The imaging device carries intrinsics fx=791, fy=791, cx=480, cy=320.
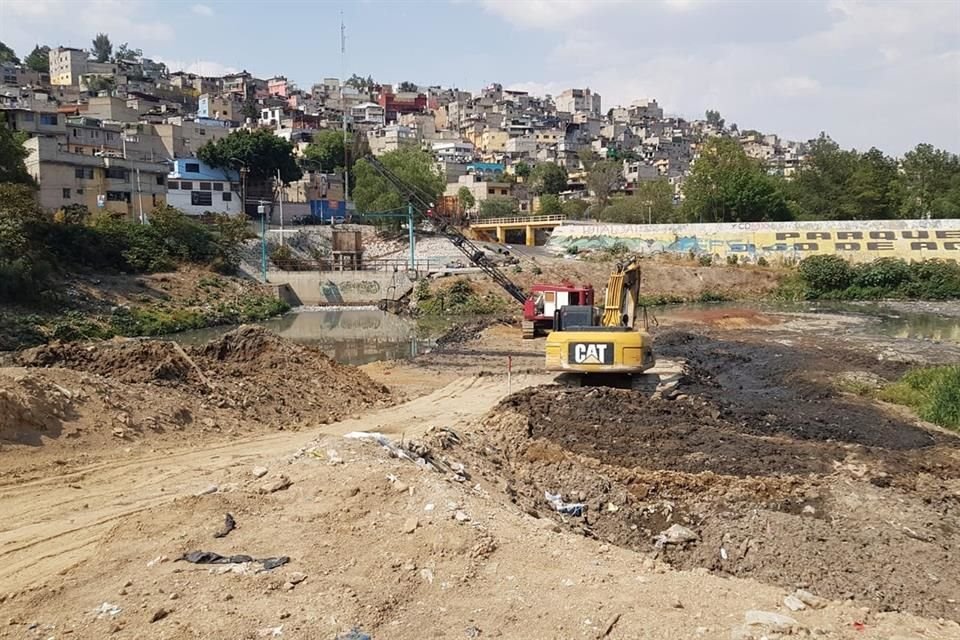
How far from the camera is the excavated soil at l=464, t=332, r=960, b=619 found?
8.88 meters

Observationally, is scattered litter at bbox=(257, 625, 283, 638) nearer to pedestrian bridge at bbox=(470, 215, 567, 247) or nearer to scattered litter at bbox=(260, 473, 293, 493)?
scattered litter at bbox=(260, 473, 293, 493)

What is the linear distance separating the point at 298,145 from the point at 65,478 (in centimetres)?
10160

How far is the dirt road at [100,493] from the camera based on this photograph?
26.7 ft

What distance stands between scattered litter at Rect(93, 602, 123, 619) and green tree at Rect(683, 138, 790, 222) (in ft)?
216

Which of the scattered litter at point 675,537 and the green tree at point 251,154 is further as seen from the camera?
the green tree at point 251,154

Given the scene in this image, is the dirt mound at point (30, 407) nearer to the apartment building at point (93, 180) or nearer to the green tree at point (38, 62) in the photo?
the apartment building at point (93, 180)

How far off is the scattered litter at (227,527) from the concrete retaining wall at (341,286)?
41590 millimetres

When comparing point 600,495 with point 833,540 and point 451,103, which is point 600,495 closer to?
point 833,540

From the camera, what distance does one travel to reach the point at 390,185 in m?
68.9

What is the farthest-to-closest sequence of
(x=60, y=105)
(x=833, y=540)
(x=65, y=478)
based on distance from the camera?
(x=60, y=105) < (x=65, y=478) < (x=833, y=540)

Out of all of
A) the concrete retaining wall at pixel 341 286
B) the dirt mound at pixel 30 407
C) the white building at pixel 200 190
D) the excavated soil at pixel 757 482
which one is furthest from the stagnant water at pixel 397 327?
the white building at pixel 200 190

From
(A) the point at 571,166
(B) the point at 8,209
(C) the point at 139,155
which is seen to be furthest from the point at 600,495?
(A) the point at 571,166

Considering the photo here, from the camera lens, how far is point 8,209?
3734 centimetres

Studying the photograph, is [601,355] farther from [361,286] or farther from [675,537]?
[361,286]
